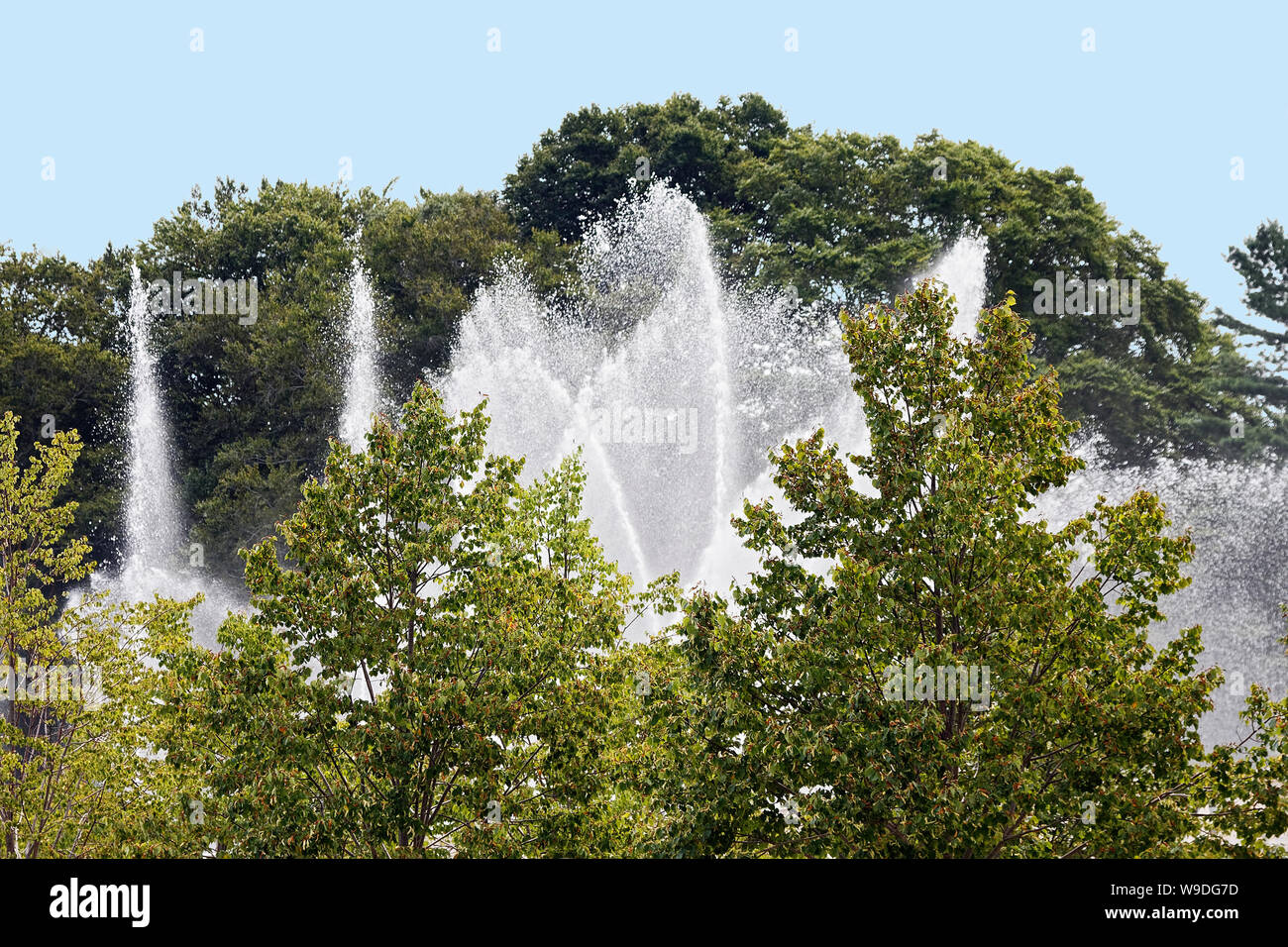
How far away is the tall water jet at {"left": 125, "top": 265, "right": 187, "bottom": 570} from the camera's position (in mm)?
45875

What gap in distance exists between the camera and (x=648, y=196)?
163 feet

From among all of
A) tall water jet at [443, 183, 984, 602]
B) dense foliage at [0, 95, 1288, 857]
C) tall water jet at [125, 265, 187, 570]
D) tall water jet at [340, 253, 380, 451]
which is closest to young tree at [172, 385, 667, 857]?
dense foliage at [0, 95, 1288, 857]

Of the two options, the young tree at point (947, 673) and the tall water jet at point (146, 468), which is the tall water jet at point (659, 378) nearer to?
the tall water jet at point (146, 468)

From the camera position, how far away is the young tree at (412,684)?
12.1 m

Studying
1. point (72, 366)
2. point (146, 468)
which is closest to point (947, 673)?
point (146, 468)

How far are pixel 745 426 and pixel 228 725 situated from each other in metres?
31.0

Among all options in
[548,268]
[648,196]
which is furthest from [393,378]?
[648,196]

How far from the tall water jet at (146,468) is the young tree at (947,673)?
1449 inches

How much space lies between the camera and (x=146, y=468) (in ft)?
156

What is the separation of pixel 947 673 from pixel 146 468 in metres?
41.2

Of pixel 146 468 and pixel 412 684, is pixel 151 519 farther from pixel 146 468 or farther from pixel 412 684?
pixel 412 684

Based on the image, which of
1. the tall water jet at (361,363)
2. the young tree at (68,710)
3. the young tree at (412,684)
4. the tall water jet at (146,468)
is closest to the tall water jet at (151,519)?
the tall water jet at (146,468)

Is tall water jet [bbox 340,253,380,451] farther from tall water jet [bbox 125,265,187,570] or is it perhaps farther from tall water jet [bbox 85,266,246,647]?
tall water jet [bbox 125,265,187,570]
